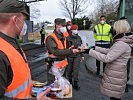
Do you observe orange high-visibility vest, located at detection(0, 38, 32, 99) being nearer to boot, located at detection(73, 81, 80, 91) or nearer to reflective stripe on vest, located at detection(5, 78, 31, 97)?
reflective stripe on vest, located at detection(5, 78, 31, 97)

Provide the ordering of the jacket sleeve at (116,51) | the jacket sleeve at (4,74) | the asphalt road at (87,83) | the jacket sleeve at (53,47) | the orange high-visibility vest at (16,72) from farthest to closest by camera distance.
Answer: the asphalt road at (87,83) < the jacket sleeve at (53,47) < the jacket sleeve at (116,51) < the orange high-visibility vest at (16,72) < the jacket sleeve at (4,74)

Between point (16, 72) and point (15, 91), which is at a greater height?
point (16, 72)

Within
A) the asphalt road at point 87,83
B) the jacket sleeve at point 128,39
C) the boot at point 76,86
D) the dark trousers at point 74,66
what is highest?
the jacket sleeve at point 128,39

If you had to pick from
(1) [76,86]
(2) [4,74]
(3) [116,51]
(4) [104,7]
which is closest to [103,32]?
(1) [76,86]

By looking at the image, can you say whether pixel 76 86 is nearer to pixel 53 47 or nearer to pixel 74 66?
pixel 74 66

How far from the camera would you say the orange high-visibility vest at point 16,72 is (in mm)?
2197

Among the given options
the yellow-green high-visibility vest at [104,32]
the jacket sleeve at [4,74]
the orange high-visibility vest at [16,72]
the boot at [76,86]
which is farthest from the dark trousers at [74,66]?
the jacket sleeve at [4,74]

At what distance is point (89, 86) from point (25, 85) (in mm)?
5738

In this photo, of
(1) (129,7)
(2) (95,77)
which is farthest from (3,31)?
(1) (129,7)

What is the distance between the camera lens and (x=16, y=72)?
Answer: 221 cm

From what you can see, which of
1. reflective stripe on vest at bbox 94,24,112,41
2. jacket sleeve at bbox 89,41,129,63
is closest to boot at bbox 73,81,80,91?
reflective stripe on vest at bbox 94,24,112,41

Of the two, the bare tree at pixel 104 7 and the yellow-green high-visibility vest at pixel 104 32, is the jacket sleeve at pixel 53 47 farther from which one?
the bare tree at pixel 104 7

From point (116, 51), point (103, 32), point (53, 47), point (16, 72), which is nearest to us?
point (16, 72)

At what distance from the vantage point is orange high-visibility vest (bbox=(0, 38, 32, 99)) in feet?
7.21
